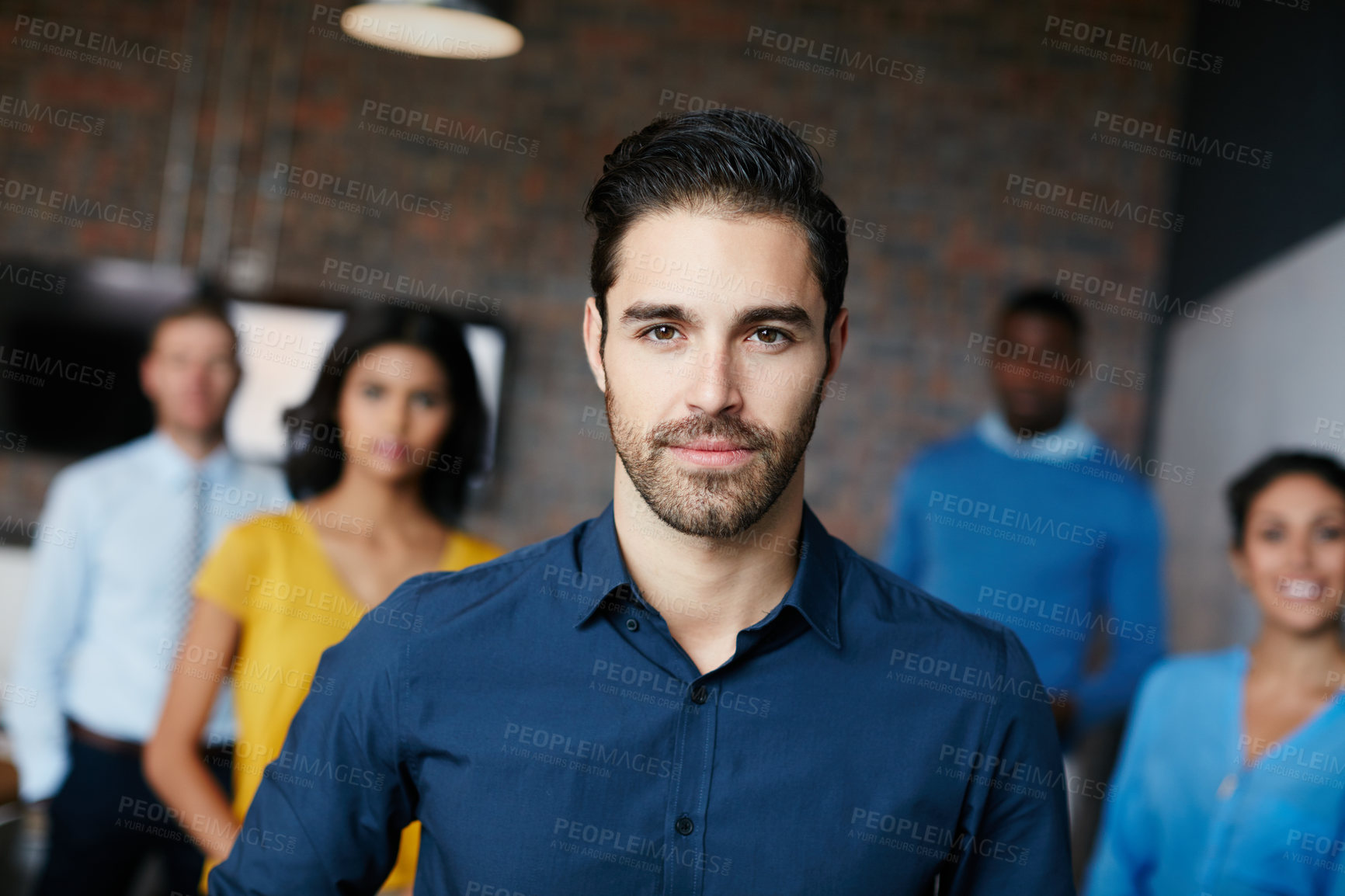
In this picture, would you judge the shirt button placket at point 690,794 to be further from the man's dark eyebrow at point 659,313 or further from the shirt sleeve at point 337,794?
the man's dark eyebrow at point 659,313

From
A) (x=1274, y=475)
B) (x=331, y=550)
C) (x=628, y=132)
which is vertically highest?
(x=628, y=132)

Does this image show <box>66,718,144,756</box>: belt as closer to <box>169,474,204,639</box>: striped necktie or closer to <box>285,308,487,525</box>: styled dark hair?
<box>169,474,204,639</box>: striped necktie

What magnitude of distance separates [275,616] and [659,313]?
4.81 feet

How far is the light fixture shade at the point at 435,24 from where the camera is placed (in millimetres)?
2789

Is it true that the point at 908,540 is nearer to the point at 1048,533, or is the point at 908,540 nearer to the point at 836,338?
the point at 1048,533

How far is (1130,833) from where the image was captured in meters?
2.57

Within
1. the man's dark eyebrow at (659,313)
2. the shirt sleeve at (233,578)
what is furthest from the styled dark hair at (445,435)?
the man's dark eyebrow at (659,313)

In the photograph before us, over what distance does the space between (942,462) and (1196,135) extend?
1.59 m

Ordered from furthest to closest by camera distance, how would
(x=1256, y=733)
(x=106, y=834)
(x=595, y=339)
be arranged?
(x=106, y=834), (x=1256, y=733), (x=595, y=339)

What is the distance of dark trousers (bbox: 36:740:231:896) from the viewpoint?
289 centimetres

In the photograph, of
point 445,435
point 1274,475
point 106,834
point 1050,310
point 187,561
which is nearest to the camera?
point 1274,475

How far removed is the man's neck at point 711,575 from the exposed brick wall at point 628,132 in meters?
2.99

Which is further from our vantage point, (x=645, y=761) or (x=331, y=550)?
(x=331, y=550)

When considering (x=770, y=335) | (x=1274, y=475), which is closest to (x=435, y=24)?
(x=770, y=335)
